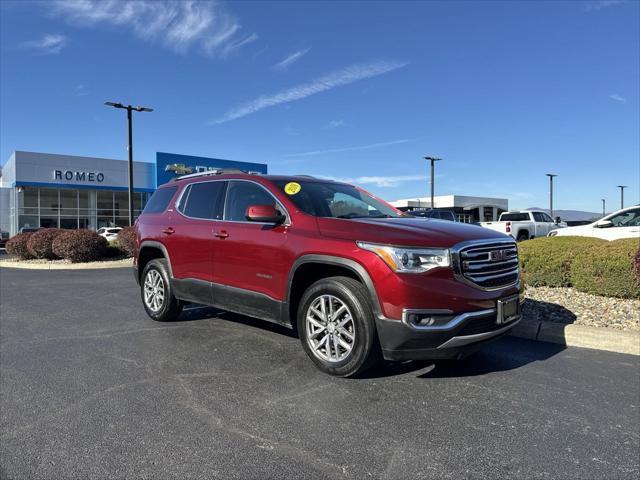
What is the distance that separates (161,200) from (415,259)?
4188 mm

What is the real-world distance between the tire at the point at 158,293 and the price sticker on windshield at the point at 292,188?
7.32 ft

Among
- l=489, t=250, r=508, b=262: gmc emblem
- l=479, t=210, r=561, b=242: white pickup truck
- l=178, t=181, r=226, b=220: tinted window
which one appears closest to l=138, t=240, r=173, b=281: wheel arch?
l=178, t=181, r=226, b=220: tinted window

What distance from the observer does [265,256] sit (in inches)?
188

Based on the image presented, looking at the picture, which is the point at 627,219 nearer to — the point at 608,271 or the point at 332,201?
the point at 608,271

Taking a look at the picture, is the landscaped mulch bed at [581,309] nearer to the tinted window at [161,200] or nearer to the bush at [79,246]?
the tinted window at [161,200]

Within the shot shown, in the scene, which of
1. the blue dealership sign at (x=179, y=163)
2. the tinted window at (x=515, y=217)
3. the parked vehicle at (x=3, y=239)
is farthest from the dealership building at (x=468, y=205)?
the parked vehicle at (x=3, y=239)

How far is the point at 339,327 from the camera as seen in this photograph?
4160 mm

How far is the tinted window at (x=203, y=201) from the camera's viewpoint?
18.5 ft

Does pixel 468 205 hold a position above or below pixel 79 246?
above

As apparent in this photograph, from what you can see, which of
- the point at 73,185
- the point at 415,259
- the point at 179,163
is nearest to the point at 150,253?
the point at 415,259

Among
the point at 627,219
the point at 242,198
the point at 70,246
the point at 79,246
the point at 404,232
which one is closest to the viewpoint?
the point at 404,232

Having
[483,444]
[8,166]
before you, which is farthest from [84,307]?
[8,166]

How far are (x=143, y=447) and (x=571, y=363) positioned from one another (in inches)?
159

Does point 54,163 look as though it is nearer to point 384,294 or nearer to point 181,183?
point 181,183
